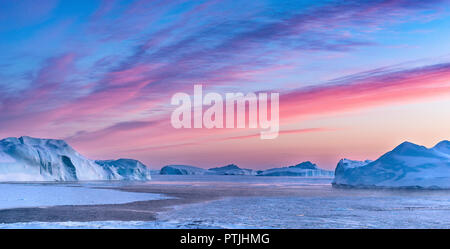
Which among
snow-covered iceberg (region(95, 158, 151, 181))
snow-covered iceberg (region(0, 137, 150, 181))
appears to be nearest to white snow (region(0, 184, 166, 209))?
snow-covered iceberg (region(0, 137, 150, 181))

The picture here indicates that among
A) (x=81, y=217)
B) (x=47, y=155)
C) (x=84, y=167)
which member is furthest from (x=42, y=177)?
(x=81, y=217)

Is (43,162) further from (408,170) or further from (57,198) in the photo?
(408,170)

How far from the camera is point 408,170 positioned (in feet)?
155

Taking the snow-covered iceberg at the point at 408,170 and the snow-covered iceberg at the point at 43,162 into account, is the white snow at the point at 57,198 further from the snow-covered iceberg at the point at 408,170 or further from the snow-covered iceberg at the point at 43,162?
the snow-covered iceberg at the point at 43,162

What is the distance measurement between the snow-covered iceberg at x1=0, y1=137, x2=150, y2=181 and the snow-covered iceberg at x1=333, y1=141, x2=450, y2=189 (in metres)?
47.2

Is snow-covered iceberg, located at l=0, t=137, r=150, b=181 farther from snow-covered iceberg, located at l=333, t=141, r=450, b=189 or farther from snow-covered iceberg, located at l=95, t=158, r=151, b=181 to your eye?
snow-covered iceberg, located at l=333, t=141, r=450, b=189

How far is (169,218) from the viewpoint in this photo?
50.1 feet

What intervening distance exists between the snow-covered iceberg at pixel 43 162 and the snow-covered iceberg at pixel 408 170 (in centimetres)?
4718

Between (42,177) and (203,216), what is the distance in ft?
192

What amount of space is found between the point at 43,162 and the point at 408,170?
54.5 metres

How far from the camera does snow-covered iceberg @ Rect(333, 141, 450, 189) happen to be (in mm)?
44344

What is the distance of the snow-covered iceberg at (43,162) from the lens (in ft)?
205
